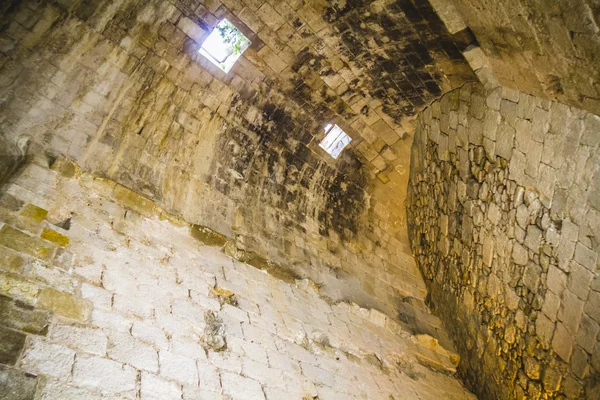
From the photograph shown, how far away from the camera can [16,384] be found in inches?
94.7

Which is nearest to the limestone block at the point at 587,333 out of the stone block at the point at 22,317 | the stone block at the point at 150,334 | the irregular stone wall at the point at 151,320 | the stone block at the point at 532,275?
the stone block at the point at 532,275

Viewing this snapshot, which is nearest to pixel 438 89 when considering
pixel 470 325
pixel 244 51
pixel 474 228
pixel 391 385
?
pixel 474 228

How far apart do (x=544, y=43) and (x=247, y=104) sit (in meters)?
3.90

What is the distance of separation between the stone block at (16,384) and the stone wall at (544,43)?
14.8 feet

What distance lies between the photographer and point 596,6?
9.04 ft

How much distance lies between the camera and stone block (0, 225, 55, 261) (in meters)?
3.29

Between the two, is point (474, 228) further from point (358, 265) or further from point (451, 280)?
point (358, 265)

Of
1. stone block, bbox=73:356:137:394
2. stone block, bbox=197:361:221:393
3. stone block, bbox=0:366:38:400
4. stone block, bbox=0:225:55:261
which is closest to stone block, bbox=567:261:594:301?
stone block, bbox=197:361:221:393

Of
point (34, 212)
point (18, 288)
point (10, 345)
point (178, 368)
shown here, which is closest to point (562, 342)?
point (178, 368)

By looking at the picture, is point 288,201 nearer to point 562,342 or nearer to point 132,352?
point 132,352

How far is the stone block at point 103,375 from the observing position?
2.68 meters

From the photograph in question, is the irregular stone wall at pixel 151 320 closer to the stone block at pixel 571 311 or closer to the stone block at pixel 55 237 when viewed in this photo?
the stone block at pixel 55 237

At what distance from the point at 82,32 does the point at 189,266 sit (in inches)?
116

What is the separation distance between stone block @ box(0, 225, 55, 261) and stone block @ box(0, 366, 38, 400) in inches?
45.3
